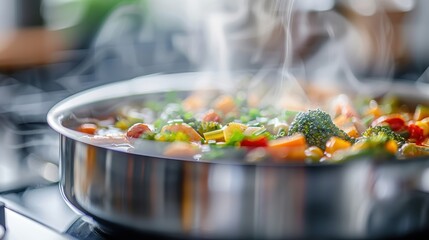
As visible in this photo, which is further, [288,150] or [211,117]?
[211,117]

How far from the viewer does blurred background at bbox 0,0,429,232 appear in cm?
224

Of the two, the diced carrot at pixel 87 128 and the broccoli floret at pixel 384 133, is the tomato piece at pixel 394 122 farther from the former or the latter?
the diced carrot at pixel 87 128

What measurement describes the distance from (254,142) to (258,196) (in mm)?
162

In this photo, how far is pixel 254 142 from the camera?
1.06 metres

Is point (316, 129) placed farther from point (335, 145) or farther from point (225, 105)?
point (225, 105)

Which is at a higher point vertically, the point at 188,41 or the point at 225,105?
the point at 188,41

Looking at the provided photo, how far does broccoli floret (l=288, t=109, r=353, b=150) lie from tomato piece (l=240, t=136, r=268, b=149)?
125 millimetres

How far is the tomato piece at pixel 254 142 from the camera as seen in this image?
1.05 metres

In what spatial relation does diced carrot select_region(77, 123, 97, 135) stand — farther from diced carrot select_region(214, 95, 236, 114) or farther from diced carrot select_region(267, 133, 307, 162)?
diced carrot select_region(267, 133, 307, 162)

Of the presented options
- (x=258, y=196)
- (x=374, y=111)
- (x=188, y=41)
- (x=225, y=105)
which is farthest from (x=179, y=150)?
(x=188, y=41)

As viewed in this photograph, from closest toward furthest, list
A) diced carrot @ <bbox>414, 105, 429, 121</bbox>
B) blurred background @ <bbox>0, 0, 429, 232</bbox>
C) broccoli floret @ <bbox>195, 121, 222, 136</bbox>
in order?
broccoli floret @ <bbox>195, 121, 222, 136</bbox> < diced carrot @ <bbox>414, 105, 429, 121</bbox> < blurred background @ <bbox>0, 0, 429, 232</bbox>

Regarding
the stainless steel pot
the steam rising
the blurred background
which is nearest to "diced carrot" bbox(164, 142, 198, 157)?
the stainless steel pot

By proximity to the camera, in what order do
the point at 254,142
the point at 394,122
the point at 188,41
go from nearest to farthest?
1. the point at 254,142
2. the point at 394,122
3. the point at 188,41

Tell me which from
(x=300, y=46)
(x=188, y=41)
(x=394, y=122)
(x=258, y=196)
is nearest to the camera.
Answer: (x=258, y=196)
